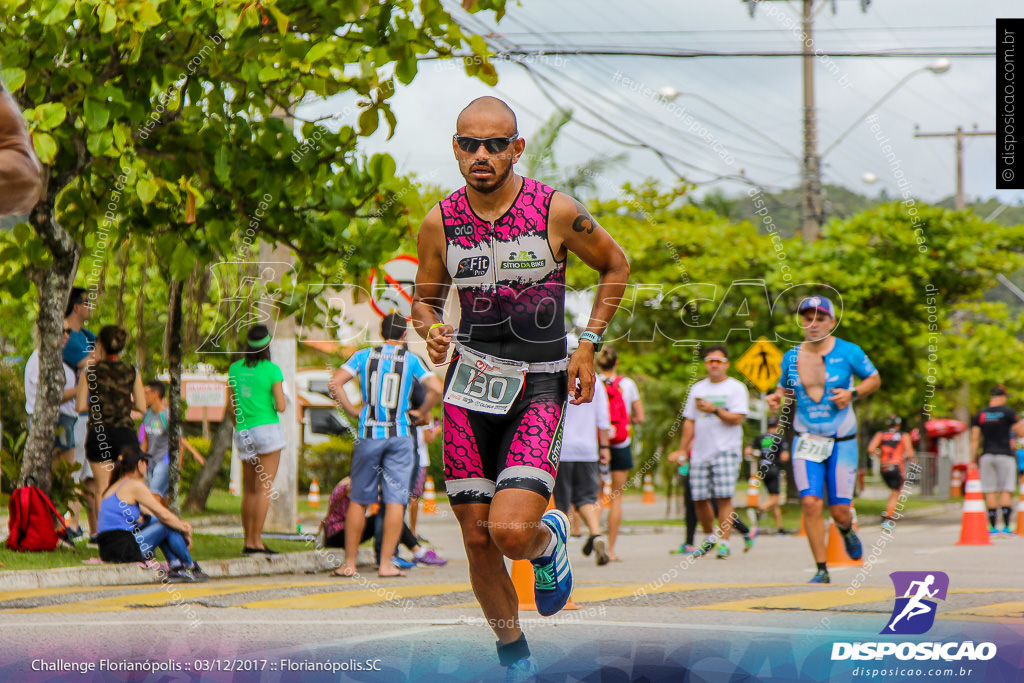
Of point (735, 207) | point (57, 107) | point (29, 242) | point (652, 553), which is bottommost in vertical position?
point (652, 553)

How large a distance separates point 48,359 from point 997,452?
12.4 m

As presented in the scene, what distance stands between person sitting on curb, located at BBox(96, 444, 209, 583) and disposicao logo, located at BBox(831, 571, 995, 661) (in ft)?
16.1

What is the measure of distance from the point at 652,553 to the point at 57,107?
7.94 metres

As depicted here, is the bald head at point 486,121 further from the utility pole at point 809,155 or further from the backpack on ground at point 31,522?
the utility pole at point 809,155

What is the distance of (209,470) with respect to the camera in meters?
18.4

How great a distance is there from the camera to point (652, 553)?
13.0 m

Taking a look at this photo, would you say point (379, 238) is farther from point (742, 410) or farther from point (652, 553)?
point (652, 553)

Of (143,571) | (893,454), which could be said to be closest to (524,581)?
(143,571)

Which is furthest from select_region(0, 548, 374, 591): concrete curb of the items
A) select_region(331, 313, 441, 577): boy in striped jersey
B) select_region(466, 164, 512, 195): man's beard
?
select_region(466, 164, 512, 195): man's beard

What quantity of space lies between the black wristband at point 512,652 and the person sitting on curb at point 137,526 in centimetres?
442

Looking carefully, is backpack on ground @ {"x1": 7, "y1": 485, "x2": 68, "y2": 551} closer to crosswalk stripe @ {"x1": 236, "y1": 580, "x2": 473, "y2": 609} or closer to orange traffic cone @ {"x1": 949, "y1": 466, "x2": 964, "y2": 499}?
crosswalk stripe @ {"x1": 236, "y1": 580, "x2": 473, "y2": 609}

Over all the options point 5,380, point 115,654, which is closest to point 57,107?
point 115,654

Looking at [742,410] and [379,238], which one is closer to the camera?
[379,238]

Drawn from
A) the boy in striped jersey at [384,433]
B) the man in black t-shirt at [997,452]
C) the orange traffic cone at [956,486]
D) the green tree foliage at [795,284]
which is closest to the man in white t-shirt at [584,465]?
the boy in striped jersey at [384,433]
